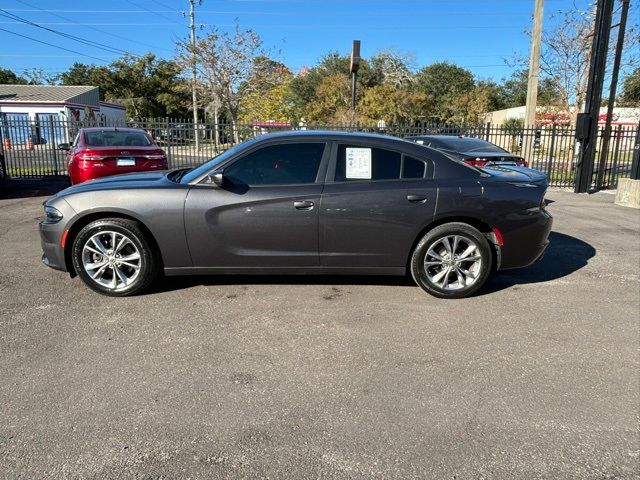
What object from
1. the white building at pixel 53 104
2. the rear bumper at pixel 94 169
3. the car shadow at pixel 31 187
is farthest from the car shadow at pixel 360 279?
→ the white building at pixel 53 104

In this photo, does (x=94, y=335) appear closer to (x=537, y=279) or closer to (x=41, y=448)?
(x=41, y=448)

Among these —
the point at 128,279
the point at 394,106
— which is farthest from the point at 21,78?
the point at 128,279

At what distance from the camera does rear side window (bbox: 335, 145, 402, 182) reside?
4848mm

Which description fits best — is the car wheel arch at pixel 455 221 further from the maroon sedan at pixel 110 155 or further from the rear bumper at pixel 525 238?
the maroon sedan at pixel 110 155

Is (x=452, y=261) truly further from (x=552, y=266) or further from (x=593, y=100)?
(x=593, y=100)

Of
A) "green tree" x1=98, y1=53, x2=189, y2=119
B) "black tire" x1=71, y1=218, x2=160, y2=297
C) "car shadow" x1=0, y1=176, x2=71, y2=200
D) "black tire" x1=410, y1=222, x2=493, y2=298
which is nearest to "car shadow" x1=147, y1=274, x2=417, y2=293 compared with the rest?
"black tire" x1=71, y1=218, x2=160, y2=297

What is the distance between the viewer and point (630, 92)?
3556 cm

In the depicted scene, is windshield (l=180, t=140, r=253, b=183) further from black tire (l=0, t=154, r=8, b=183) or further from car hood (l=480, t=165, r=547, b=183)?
black tire (l=0, t=154, r=8, b=183)

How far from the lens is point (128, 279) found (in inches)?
187

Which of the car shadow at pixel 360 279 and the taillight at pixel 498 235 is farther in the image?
the car shadow at pixel 360 279

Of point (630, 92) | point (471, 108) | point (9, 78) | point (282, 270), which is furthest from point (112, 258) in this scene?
point (9, 78)

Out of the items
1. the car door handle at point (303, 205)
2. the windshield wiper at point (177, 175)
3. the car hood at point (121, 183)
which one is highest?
the windshield wiper at point (177, 175)

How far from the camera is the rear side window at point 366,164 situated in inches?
191

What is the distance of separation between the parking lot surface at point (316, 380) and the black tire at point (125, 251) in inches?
6.4
